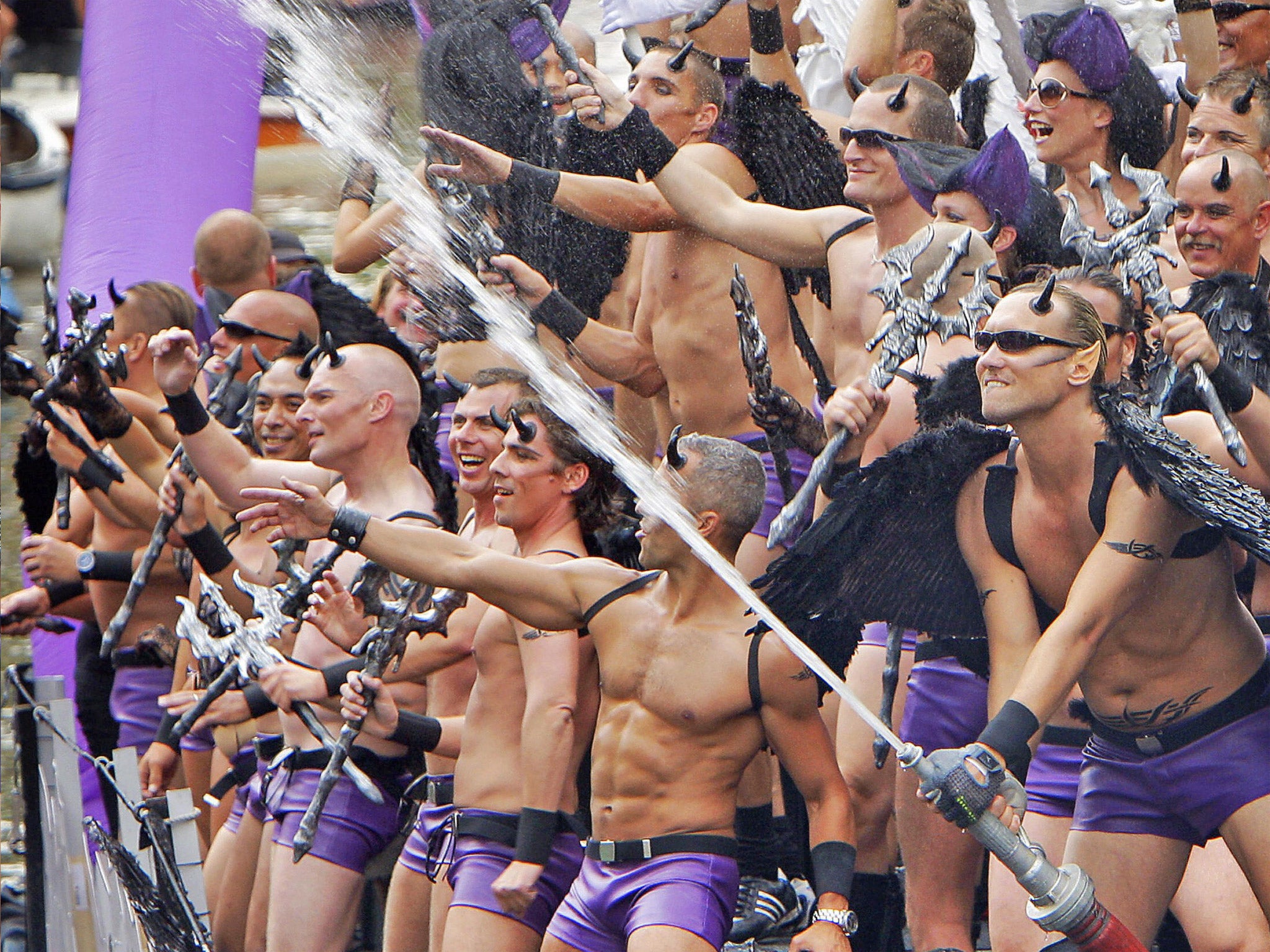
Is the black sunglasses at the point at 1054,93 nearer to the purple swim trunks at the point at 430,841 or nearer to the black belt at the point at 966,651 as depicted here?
the black belt at the point at 966,651

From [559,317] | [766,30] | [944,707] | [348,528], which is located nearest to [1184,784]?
[944,707]

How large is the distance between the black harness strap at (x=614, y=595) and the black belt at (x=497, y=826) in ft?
1.80

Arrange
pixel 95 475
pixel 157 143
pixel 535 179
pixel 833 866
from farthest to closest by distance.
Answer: pixel 157 143, pixel 95 475, pixel 535 179, pixel 833 866

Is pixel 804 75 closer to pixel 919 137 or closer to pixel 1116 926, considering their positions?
pixel 919 137

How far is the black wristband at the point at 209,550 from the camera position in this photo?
6242mm

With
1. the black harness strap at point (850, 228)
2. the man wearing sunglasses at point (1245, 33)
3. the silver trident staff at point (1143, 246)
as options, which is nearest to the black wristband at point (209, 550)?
the black harness strap at point (850, 228)

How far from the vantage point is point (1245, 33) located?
17.3 ft

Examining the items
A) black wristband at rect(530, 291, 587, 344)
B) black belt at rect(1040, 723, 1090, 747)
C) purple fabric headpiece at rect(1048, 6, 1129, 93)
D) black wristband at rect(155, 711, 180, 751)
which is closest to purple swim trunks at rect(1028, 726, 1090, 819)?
black belt at rect(1040, 723, 1090, 747)

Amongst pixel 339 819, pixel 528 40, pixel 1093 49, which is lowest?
pixel 339 819

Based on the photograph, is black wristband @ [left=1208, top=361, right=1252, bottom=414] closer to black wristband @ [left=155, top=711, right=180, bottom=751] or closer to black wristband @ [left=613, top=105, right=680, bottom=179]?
black wristband @ [left=613, top=105, right=680, bottom=179]

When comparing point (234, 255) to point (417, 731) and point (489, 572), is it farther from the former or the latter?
point (489, 572)

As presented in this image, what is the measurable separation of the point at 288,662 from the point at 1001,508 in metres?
2.08

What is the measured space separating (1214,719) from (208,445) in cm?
316

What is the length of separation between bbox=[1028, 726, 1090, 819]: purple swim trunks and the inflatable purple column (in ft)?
17.7
